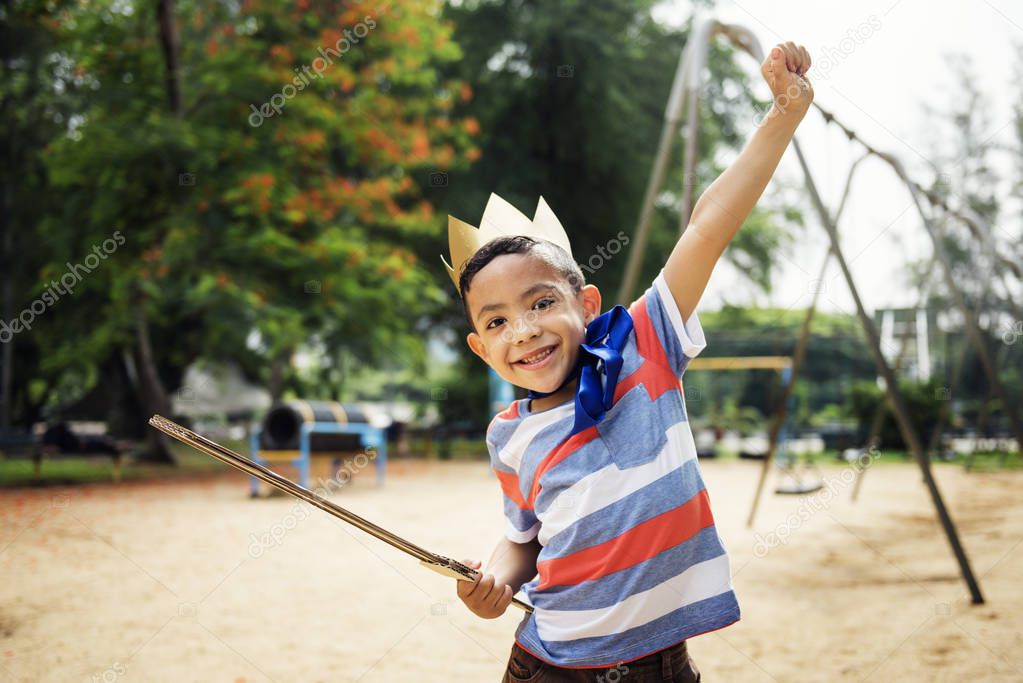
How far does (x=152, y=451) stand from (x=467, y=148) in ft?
26.0

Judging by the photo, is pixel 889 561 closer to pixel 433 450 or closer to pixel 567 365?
pixel 567 365

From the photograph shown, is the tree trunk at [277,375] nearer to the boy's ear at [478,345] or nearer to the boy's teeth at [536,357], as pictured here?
the boy's ear at [478,345]

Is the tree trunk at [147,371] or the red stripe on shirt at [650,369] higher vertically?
the red stripe on shirt at [650,369]

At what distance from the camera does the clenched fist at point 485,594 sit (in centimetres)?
150

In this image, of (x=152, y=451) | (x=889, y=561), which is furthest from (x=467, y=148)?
(x=889, y=561)

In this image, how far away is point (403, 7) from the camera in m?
12.0

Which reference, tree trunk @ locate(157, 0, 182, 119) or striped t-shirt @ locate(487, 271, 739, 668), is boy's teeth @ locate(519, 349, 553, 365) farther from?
tree trunk @ locate(157, 0, 182, 119)

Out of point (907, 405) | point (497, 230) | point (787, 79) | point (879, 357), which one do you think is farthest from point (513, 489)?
point (907, 405)

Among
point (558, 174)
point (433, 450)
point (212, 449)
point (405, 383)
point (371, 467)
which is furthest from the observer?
point (405, 383)

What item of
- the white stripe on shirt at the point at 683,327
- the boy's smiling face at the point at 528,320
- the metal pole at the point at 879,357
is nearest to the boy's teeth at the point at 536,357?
the boy's smiling face at the point at 528,320

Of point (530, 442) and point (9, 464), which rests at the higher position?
point (530, 442)

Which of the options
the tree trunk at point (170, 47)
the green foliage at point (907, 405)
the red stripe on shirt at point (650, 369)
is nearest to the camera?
the red stripe on shirt at point (650, 369)

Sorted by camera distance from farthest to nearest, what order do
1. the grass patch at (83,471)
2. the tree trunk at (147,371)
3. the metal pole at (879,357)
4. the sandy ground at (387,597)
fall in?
1. the tree trunk at (147,371)
2. the grass patch at (83,471)
3. the metal pole at (879,357)
4. the sandy ground at (387,597)

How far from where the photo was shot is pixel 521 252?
1.57 meters
